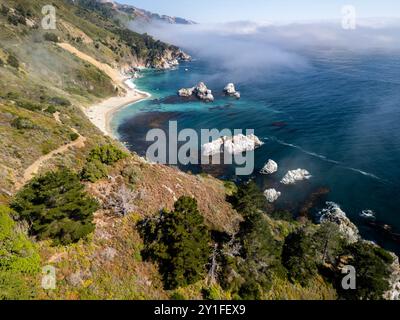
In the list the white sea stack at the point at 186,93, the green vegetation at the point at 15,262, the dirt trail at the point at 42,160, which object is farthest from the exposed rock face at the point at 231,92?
the green vegetation at the point at 15,262

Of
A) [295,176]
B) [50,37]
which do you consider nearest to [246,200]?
[295,176]

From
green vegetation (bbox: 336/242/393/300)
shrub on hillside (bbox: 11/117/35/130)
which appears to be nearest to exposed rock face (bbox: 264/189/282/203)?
green vegetation (bbox: 336/242/393/300)

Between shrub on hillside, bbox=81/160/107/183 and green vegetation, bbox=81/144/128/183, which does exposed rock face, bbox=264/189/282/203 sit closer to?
green vegetation, bbox=81/144/128/183

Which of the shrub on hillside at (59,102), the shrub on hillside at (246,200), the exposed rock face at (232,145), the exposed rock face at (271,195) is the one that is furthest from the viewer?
the shrub on hillside at (59,102)

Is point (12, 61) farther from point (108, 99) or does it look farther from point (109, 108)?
point (108, 99)

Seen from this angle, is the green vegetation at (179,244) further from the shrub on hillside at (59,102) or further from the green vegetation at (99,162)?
the shrub on hillside at (59,102)

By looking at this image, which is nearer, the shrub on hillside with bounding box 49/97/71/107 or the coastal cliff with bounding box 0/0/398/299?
the coastal cliff with bounding box 0/0/398/299
